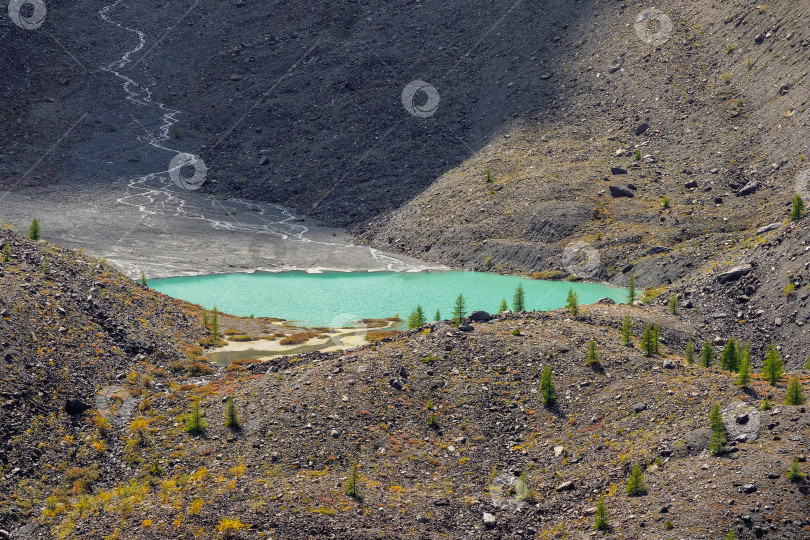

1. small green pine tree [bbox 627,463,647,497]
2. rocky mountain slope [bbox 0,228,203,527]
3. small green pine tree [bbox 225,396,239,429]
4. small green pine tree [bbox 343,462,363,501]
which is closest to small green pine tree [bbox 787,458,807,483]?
small green pine tree [bbox 627,463,647,497]

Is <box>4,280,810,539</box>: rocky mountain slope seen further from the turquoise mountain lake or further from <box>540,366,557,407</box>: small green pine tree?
the turquoise mountain lake

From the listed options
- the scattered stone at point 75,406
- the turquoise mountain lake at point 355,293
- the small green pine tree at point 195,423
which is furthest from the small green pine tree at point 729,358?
the scattered stone at point 75,406

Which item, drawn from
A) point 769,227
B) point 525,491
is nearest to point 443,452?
point 525,491

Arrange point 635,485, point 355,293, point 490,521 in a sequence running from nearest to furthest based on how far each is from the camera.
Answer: point 635,485
point 490,521
point 355,293

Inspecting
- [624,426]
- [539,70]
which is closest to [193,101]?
[539,70]

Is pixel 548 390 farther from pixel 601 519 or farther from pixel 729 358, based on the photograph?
pixel 729 358

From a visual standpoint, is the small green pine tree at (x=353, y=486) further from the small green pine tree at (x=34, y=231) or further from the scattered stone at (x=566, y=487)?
the small green pine tree at (x=34, y=231)
